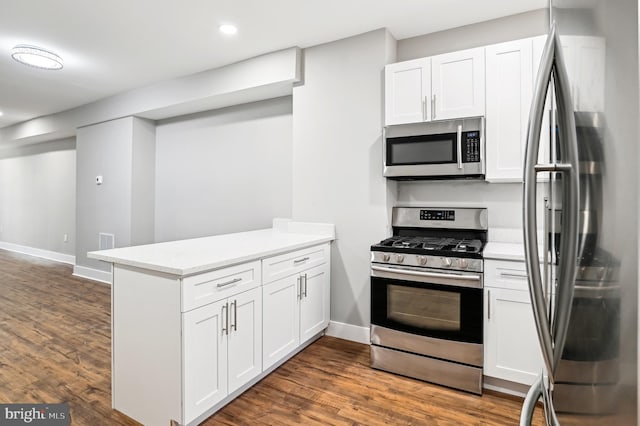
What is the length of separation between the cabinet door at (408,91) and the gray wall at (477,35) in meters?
0.46

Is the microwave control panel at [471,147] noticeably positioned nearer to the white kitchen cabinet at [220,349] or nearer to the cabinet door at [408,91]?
the cabinet door at [408,91]

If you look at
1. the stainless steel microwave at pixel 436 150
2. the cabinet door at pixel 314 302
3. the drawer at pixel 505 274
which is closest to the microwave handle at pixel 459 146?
the stainless steel microwave at pixel 436 150

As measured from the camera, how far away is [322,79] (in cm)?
321

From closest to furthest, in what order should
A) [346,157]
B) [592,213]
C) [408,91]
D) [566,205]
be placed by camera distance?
[592,213]
[566,205]
[408,91]
[346,157]

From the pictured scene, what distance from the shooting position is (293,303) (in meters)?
2.58

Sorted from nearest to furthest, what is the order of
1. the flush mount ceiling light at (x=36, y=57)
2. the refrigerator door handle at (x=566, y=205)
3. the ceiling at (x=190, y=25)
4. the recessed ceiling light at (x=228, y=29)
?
the refrigerator door handle at (x=566, y=205) < the ceiling at (x=190, y=25) < the recessed ceiling light at (x=228, y=29) < the flush mount ceiling light at (x=36, y=57)

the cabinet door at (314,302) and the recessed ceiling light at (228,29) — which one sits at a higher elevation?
the recessed ceiling light at (228,29)

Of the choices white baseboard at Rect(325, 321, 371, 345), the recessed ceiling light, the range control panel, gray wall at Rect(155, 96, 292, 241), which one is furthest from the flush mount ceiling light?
the range control panel

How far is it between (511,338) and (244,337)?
1641mm

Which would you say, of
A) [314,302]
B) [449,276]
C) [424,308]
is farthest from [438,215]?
[314,302]

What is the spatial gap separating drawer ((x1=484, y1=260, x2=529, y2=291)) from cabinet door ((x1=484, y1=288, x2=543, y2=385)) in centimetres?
4

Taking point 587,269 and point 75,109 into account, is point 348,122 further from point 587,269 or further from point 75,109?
point 75,109

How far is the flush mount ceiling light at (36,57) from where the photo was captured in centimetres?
333

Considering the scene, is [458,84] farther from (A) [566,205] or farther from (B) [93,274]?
(B) [93,274]
